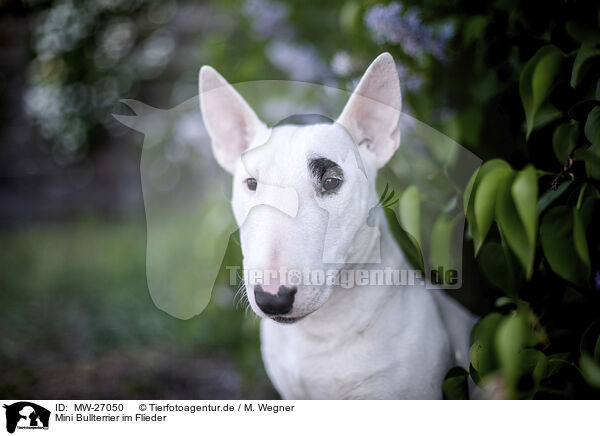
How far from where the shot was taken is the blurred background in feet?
3.65

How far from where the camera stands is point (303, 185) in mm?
829

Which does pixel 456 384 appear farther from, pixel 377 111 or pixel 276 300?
A: pixel 377 111

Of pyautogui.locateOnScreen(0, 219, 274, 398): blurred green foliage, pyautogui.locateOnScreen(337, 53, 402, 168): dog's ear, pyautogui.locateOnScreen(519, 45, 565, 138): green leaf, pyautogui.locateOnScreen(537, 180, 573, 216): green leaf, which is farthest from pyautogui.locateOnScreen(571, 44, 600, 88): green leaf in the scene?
pyautogui.locateOnScreen(0, 219, 274, 398): blurred green foliage

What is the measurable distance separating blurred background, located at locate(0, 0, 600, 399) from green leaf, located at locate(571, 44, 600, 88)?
0.11 feet

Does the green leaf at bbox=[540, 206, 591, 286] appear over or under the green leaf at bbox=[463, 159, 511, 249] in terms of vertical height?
under

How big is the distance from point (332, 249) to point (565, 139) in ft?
1.52

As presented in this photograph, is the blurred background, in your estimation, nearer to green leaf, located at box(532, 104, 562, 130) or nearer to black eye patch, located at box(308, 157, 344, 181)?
green leaf, located at box(532, 104, 562, 130)

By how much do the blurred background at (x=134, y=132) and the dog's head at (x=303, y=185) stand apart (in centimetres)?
19

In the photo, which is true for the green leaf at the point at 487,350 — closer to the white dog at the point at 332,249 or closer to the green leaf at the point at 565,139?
the white dog at the point at 332,249

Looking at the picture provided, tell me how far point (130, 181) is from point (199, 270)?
→ 48 centimetres

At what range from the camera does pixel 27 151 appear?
1.59m
